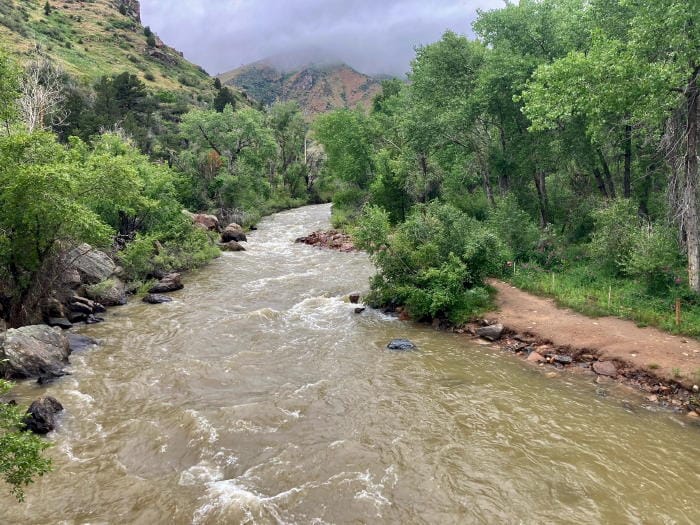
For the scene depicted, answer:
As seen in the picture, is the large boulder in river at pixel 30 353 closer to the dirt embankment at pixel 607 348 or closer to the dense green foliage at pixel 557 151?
the dense green foliage at pixel 557 151

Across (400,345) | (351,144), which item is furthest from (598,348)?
(351,144)

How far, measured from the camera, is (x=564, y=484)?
8.66 metres

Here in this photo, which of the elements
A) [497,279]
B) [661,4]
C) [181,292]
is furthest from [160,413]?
[661,4]

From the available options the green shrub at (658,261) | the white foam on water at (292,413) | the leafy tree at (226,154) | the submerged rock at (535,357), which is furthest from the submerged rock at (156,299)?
the leafy tree at (226,154)

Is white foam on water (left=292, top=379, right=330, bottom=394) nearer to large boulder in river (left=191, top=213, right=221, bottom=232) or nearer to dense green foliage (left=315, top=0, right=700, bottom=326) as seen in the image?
dense green foliage (left=315, top=0, right=700, bottom=326)

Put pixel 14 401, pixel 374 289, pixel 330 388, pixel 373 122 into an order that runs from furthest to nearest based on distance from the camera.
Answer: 1. pixel 373 122
2. pixel 374 289
3. pixel 330 388
4. pixel 14 401

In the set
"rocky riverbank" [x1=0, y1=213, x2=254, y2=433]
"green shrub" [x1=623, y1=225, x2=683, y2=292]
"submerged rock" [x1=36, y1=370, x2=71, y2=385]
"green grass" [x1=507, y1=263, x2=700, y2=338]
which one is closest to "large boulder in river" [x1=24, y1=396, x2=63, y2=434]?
"rocky riverbank" [x1=0, y1=213, x2=254, y2=433]

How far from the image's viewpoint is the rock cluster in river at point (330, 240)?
110ft

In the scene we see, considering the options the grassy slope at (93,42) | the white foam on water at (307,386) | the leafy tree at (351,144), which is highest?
the grassy slope at (93,42)

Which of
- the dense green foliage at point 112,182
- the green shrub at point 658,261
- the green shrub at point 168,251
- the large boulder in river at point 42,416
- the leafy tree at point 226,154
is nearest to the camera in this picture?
the large boulder in river at point 42,416

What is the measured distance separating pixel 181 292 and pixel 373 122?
1209 inches

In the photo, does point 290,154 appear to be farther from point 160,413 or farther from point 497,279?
point 160,413

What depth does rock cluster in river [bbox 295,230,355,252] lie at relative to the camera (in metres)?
33.6

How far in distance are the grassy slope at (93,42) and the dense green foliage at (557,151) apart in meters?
A: 51.5
